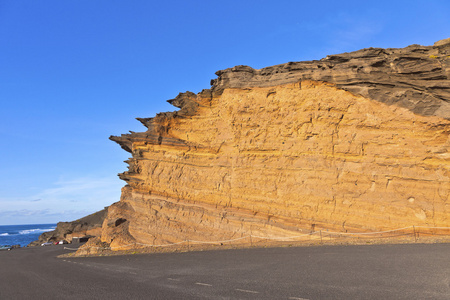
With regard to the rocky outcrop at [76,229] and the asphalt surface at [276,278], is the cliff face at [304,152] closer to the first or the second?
the asphalt surface at [276,278]

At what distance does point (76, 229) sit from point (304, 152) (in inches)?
2034

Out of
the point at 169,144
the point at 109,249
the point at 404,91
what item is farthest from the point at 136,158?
the point at 404,91

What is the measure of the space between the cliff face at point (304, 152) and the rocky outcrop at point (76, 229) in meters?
32.7

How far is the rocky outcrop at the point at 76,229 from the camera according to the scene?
5733 centimetres

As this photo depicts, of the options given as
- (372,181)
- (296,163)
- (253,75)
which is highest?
(253,75)

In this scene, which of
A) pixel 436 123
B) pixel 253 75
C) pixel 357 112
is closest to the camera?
pixel 436 123

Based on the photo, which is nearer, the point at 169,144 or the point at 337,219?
the point at 337,219

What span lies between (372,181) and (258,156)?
24.4 ft

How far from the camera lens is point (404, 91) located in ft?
66.0

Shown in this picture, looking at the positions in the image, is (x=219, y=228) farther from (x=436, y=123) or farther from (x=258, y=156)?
(x=436, y=123)

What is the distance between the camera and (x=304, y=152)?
2198 centimetres

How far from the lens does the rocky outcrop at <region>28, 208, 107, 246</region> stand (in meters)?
57.3

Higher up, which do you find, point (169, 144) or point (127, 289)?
point (169, 144)

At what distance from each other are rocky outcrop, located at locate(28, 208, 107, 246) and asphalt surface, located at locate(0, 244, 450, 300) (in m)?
42.3
